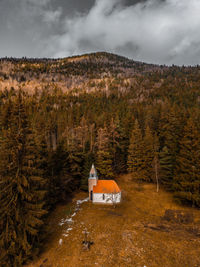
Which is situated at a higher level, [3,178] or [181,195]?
[3,178]

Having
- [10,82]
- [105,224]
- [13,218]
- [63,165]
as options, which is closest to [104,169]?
[63,165]

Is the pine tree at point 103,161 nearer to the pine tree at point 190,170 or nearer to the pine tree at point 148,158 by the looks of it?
the pine tree at point 148,158

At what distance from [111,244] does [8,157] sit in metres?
13.2

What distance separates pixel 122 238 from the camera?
15.3 m

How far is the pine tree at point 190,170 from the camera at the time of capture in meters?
21.6

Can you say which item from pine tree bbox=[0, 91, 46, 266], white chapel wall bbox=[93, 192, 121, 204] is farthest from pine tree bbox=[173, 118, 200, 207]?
pine tree bbox=[0, 91, 46, 266]

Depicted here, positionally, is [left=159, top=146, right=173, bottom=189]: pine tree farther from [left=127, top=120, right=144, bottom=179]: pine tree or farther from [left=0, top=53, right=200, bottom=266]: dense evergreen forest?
[left=127, top=120, right=144, bottom=179]: pine tree

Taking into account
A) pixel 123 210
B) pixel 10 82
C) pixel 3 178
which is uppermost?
pixel 10 82

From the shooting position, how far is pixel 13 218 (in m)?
11.2

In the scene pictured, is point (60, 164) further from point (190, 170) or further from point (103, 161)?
point (190, 170)

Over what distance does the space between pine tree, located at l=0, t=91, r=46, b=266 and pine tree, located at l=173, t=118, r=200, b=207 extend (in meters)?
21.5

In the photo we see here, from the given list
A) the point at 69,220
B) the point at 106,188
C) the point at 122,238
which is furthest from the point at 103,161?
the point at 122,238

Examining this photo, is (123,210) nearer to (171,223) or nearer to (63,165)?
(171,223)

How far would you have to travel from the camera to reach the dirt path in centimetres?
1249
